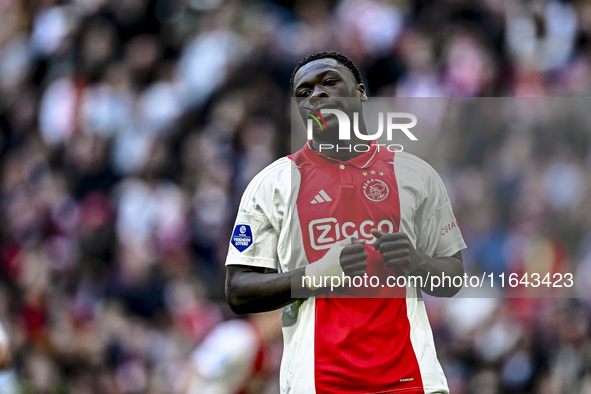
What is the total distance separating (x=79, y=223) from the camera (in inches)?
298

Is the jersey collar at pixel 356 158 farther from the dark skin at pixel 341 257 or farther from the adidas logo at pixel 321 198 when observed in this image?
the adidas logo at pixel 321 198

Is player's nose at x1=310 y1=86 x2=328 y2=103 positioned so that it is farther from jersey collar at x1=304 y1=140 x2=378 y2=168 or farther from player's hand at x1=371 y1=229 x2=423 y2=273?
player's hand at x1=371 y1=229 x2=423 y2=273

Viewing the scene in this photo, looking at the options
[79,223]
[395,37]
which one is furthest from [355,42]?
[79,223]

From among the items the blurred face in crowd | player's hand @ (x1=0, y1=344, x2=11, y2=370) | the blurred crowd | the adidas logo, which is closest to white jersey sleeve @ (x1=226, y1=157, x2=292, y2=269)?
the adidas logo

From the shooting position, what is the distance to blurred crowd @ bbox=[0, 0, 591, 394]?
549 centimetres

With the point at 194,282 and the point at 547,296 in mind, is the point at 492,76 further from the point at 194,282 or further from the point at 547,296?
the point at 194,282

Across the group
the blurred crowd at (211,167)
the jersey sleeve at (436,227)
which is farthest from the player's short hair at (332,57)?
the blurred crowd at (211,167)

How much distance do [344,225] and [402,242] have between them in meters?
0.29

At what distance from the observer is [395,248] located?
2.56 meters

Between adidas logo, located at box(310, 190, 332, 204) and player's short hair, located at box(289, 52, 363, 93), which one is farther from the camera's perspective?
player's short hair, located at box(289, 52, 363, 93)

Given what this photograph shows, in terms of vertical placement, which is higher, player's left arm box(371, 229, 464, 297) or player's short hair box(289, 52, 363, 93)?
player's short hair box(289, 52, 363, 93)

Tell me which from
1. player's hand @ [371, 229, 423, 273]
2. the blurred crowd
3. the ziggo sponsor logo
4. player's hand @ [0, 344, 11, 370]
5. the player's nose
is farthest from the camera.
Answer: the blurred crowd

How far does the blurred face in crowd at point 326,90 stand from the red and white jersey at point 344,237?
16 cm

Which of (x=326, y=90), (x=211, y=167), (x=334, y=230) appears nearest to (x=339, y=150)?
(x=326, y=90)
